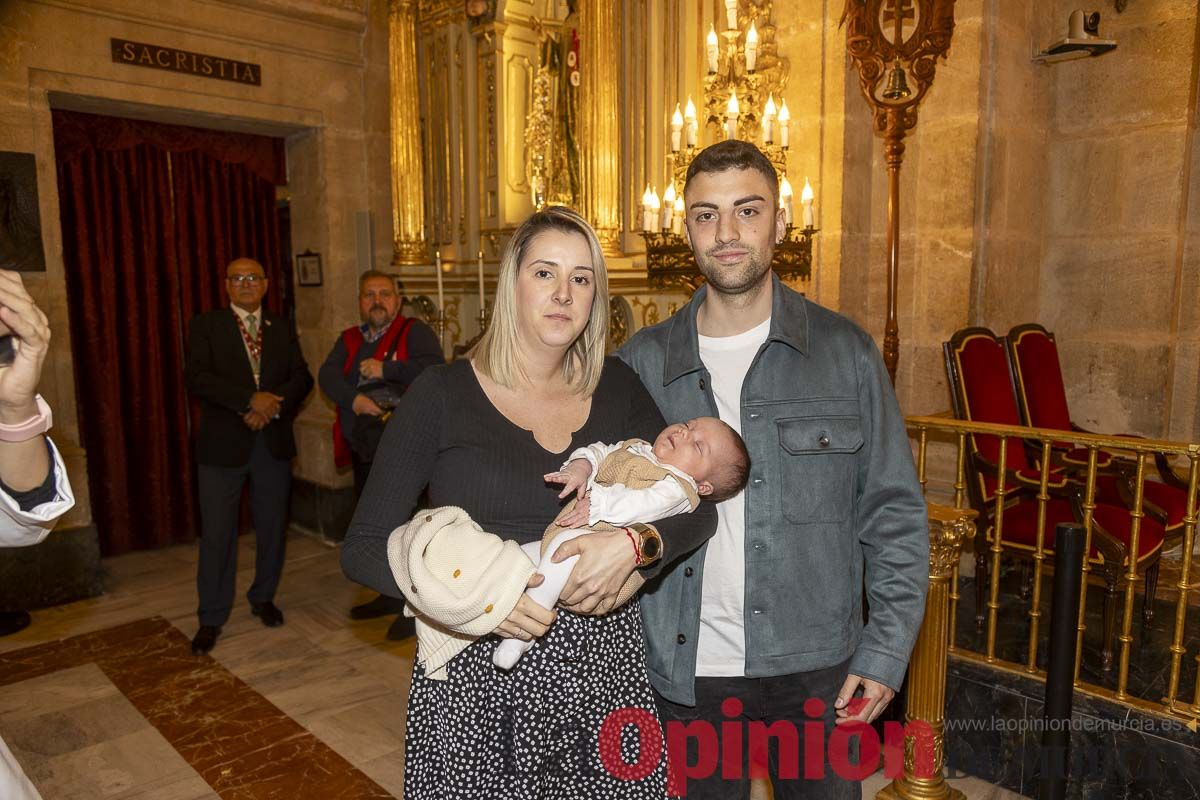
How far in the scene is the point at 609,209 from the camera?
484 cm

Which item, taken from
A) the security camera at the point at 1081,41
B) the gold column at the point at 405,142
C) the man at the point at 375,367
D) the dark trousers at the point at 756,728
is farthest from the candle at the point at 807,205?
the gold column at the point at 405,142

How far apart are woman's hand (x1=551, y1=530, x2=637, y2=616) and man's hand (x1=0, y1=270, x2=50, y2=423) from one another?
0.81 meters

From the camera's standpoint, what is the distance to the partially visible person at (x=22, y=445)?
1095 millimetres

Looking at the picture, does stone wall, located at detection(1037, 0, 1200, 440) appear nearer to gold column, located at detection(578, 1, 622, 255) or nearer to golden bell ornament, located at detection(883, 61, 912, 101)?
golden bell ornament, located at detection(883, 61, 912, 101)

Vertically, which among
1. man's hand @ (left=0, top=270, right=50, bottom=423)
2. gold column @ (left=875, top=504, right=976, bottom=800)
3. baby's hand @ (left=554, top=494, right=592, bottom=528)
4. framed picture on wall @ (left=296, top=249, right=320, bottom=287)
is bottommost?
gold column @ (left=875, top=504, right=976, bottom=800)

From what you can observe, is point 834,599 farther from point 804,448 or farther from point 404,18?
point 404,18

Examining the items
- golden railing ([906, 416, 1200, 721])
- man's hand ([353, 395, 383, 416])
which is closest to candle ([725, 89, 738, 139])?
golden railing ([906, 416, 1200, 721])

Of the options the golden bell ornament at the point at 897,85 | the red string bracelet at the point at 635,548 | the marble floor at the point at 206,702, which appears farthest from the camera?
the golden bell ornament at the point at 897,85

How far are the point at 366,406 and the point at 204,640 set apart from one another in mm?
1377

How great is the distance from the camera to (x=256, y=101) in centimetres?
539

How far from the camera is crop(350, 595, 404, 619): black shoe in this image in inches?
174

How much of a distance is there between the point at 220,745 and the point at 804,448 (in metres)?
2.70

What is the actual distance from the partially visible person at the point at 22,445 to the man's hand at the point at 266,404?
9.48 ft

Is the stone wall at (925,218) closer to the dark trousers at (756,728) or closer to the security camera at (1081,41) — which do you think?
the security camera at (1081,41)
